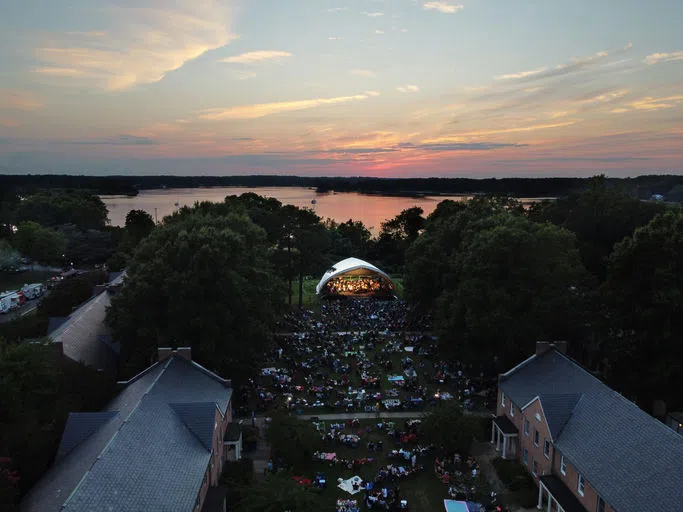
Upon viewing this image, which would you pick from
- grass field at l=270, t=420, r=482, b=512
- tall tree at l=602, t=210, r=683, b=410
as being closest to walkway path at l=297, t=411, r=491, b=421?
grass field at l=270, t=420, r=482, b=512

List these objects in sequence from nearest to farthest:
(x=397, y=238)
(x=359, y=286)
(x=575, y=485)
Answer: (x=575, y=485)
(x=359, y=286)
(x=397, y=238)

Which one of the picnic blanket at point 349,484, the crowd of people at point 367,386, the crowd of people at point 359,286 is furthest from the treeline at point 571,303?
the crowd of people at point 359,286

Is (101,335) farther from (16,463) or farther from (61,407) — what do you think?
(16,463)

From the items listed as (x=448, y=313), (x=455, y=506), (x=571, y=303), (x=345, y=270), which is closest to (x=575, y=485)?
(x=455, y=506)

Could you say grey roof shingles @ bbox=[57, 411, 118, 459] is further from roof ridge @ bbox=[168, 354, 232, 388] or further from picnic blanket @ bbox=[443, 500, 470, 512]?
picnic blanket @ bbox=[443, 500, 470, 512]

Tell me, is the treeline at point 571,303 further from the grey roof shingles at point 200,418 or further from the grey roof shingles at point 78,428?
the grey roof shingles at point 78,428

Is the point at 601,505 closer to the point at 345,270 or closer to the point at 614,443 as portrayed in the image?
→ the point at 614,443

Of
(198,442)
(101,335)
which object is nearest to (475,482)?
(198,442)
